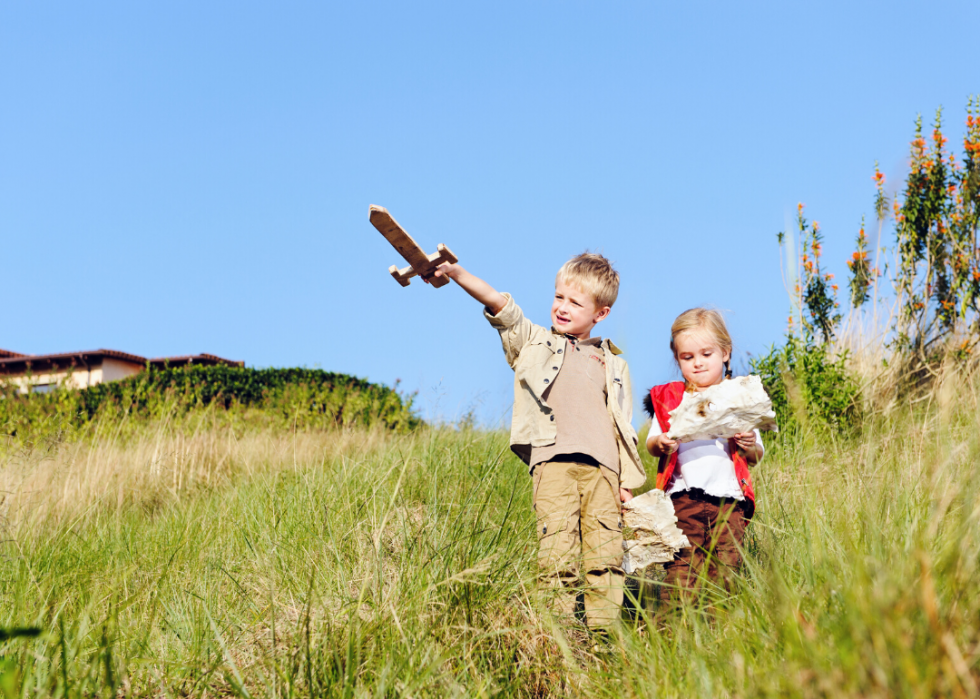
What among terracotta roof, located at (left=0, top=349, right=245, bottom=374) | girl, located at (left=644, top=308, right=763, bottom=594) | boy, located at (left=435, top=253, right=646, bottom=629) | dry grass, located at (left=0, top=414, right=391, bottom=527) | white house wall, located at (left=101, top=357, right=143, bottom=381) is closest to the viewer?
girl, located at (left=644, top=308, right=763, bottom=594)

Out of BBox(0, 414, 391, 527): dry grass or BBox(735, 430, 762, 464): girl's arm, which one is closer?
BBox(735, 430, 762, 464): girl's arm

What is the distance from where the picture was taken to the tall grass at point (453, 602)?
145cm

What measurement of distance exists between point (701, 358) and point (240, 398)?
32.6 ft

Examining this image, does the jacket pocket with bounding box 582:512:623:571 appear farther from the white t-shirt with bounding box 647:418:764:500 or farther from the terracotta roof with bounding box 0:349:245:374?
the terracotta roof with bounding box 0:349:245:374

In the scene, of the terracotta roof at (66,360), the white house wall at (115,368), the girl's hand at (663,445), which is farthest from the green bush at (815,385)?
the white house wall at (115,368)

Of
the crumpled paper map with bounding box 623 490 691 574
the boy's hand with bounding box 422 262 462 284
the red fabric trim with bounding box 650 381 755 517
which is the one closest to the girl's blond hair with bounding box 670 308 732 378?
the red fabric trim with bounding box 650 381 755 517

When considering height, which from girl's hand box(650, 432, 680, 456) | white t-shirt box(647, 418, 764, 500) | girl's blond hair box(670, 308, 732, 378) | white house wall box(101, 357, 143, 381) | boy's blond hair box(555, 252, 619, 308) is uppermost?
white house wall box(101, 357, 143, 381)

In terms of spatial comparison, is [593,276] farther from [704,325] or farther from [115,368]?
[115,368]

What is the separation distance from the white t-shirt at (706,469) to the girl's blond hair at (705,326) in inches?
15.1

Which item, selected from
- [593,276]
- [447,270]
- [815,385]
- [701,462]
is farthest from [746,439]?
[815,385]

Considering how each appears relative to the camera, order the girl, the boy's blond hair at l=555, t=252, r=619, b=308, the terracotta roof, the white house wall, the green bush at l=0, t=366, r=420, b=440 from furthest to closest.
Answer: the white house wall
the terracotta roof
the green bush at l=0, t=366, r=420, b=440
the boy's blond hair at l=555, t=252, r=619, b=308
the girl

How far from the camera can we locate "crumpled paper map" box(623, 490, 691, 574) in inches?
128

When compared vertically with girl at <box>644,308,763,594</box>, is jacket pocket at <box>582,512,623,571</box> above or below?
below

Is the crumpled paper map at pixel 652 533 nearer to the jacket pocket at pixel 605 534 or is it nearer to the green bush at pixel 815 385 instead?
the jacket pocket at pixel 605 534
